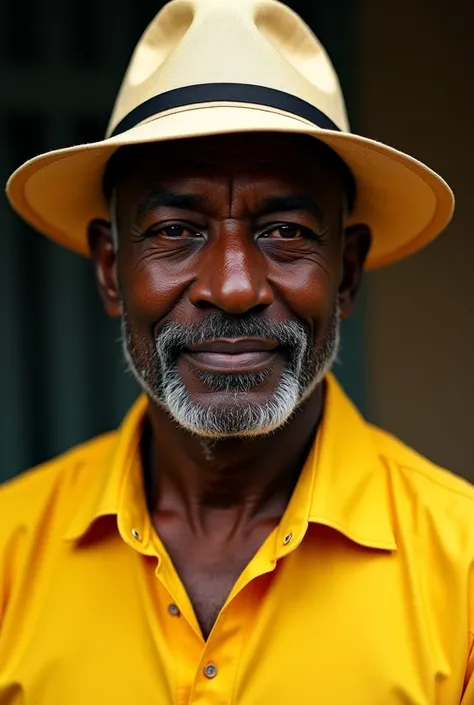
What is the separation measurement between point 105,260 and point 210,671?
3.31 ft

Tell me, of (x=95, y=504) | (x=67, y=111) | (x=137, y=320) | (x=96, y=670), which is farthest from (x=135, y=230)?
(x=67, y=111)

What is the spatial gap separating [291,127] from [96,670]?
1.13 metres

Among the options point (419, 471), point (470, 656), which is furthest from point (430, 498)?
point (470, 656)

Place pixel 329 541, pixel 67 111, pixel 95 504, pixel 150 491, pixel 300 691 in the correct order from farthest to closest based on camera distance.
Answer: pixel 67 111
pixel 150 491
pixel 95 504
pixel 329 541
pixel 300 691

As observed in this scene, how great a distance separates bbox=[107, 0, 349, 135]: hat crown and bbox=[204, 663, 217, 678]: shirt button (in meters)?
1.16

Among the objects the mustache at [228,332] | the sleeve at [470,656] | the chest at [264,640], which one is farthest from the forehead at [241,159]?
Answer: the sleeve at [470,656]

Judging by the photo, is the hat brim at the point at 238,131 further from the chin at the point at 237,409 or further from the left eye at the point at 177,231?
the chin at the point at 237,409

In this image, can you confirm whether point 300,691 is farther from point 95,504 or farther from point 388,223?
point 388,223

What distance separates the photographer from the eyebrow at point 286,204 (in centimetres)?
201

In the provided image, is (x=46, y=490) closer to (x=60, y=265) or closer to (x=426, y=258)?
(x=60, y=265)

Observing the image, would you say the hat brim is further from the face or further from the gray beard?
the gray beard

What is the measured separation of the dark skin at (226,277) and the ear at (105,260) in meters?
0.10

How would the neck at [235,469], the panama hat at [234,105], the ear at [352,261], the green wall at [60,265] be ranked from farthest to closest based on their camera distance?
the green wall at [60,265] < the ear at [352,261] < the neck at [235,469] < the panama hat at [234,105]

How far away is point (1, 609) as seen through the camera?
2.07 meters
